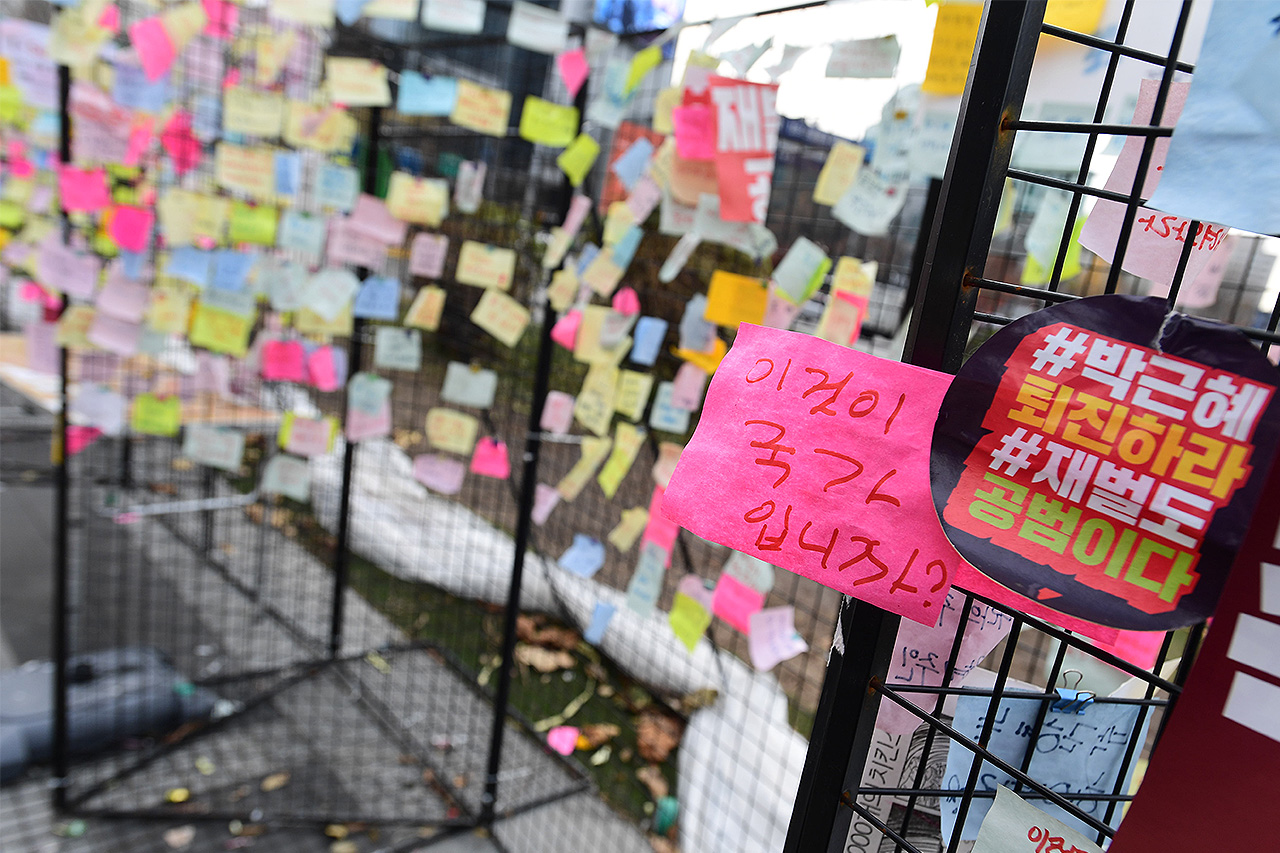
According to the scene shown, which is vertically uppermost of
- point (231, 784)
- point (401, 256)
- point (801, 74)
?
point (801, 74)

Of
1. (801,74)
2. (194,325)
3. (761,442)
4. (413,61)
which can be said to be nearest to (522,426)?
(194,325)

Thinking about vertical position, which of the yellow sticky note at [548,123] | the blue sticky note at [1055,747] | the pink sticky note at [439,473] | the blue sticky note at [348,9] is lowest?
the pink sticky note at [439,473]

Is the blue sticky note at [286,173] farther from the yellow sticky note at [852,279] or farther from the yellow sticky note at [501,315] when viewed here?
the yellow sticky note at [852,279]

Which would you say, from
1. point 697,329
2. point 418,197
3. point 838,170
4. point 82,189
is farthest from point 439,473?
point 838,170

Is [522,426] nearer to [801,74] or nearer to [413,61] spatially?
[413,61]

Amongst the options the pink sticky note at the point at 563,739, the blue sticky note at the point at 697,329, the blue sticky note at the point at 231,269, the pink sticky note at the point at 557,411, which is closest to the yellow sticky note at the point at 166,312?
the blue sticky note at the point at 231,269

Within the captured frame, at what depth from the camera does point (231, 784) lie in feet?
7.73

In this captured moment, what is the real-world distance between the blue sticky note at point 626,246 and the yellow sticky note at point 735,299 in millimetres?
343

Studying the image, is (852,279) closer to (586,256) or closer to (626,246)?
(626,246)

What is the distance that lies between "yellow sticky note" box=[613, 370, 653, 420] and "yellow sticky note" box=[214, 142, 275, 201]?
53.7 inches

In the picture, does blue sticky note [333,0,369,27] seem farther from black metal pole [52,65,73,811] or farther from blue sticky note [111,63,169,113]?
black metal pole [52,65,73,811]

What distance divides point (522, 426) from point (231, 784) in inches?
58.1

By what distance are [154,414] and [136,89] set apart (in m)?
1.02

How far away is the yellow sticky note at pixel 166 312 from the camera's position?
2408 mm
